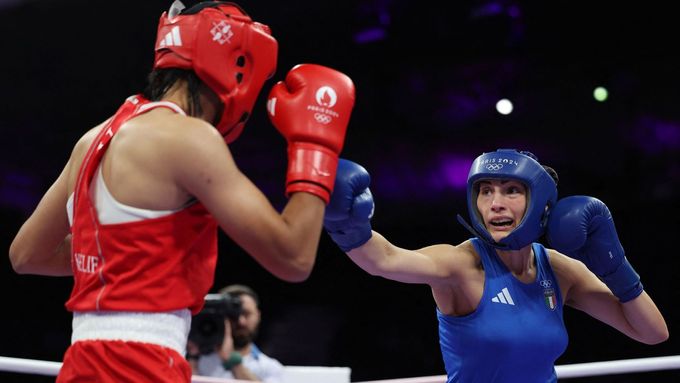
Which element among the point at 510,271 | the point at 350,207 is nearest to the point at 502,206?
the point at 510,271

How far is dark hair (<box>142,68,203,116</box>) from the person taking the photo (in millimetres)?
1570

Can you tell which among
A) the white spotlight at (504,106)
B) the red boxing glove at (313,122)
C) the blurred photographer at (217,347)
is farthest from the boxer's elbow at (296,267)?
the white spotlight at (504,106)

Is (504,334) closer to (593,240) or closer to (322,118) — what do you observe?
(593,240)

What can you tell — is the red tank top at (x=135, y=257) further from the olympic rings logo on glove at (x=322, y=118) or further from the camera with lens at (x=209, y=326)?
the camera with lens at (x=209, y=326)

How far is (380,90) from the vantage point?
6.50 m

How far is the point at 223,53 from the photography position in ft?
5.16

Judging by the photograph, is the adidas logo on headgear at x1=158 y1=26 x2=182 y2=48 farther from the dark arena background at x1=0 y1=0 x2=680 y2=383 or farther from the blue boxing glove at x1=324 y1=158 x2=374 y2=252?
the dark arena background at x1=0 y1=0 x2=680 y2=383

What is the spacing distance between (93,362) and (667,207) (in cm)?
544

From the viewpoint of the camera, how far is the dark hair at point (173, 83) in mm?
1570

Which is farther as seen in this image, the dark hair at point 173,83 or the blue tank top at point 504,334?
the blue tank top at point 504,334

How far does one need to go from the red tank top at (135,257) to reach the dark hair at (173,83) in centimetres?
9

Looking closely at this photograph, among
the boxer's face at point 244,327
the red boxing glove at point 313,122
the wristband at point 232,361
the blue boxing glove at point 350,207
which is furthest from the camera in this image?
the boxer's face at point 244,327

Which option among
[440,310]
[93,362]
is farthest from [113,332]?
[440,310]

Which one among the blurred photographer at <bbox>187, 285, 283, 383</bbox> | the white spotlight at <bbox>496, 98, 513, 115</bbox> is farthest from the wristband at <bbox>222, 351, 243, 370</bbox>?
the white spotlight at <bbox>496, 98, 513, 115</bbox>
